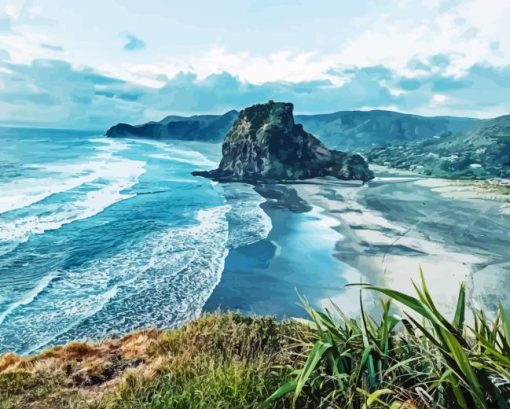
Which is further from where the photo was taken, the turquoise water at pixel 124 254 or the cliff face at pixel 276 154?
the cliff face at pixel 276 154

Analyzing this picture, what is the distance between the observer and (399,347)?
9.80ft

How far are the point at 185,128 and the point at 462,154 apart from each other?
89.6ft

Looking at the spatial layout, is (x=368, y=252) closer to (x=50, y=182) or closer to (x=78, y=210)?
(x=78, y=210)

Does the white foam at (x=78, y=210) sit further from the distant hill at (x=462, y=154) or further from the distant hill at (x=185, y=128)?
the distant hill at (x=462, y=154)

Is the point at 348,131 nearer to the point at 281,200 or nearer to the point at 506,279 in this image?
the point at 281,200

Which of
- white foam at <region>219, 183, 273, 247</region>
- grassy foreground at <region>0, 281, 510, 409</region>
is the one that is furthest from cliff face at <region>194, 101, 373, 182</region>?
grassy foreground at <region>0, 281, 510, 409</region>

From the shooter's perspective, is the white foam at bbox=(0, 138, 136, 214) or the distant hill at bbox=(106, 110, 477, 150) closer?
the white foam at bbox=(0, 138, 136, 214)

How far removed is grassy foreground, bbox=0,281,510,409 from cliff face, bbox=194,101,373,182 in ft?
82.1

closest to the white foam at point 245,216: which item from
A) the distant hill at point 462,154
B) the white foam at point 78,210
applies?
the white foam at point 78,210

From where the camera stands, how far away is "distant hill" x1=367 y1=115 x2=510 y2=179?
77.4ft

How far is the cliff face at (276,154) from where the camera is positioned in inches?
1148

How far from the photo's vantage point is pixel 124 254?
14.2m

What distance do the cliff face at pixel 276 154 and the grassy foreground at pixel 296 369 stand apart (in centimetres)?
2503

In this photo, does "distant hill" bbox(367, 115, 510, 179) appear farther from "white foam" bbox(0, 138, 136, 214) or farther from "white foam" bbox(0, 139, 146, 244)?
"white foam" bbox(0, 138, 136, 214)
